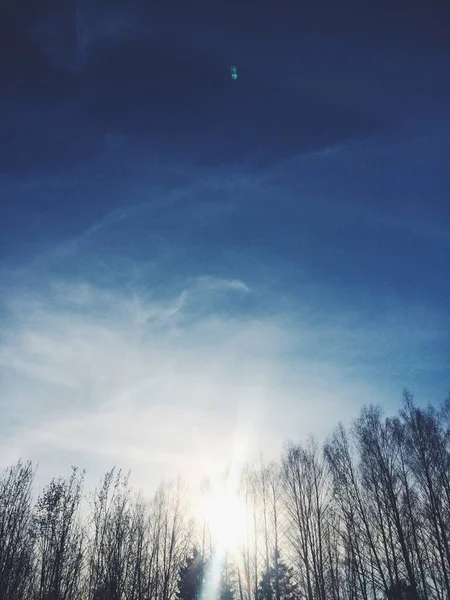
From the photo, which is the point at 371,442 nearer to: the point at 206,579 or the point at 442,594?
the point at 442,594

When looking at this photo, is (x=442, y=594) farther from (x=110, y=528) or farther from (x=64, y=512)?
(x=64, y=512)

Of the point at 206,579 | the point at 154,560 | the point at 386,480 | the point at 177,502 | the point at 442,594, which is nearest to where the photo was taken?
the point at 442,594

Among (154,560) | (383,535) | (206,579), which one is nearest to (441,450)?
(383,535)

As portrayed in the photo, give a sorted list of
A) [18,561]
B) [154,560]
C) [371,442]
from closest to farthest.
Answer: [18,561] < [371,442] < [154,560]

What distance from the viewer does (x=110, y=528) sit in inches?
682

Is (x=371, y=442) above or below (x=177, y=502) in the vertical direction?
above

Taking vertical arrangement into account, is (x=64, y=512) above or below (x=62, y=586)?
above

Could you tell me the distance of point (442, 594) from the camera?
54.9 ft

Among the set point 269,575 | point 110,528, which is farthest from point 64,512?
point 269,575

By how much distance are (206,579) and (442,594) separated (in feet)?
78.0

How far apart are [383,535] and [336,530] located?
4.24m

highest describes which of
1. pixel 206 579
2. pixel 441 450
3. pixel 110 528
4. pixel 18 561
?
pixel 441 450

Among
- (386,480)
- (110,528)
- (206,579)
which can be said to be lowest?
(206,579)

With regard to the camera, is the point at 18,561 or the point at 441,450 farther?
the point at 441,450
